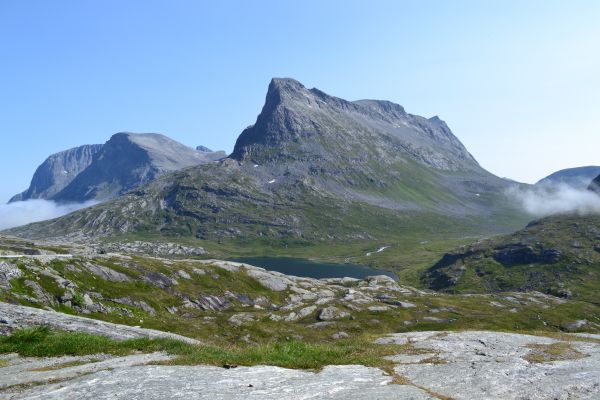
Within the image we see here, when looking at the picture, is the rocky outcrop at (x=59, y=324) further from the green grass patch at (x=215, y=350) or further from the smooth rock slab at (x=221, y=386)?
the smooth rock slab at (x=221, y=386)

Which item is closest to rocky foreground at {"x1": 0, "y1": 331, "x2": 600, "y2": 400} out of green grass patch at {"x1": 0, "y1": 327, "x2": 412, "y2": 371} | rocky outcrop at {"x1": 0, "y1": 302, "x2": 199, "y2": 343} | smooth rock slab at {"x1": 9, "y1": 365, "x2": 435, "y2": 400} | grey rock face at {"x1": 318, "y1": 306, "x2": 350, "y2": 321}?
smooth rock slab at {"x1": 9, "y1": 365, "x2": 435, "y2": 400}

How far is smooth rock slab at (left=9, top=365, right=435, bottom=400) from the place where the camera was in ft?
41.8

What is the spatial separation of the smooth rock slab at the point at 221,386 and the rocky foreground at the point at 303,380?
1.1 inches

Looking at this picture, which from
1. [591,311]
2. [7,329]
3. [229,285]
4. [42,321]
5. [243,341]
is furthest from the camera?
[591,311]

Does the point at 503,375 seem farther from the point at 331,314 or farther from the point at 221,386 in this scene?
the point at 331,314

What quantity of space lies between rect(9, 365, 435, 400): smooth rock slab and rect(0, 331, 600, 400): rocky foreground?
0.03m

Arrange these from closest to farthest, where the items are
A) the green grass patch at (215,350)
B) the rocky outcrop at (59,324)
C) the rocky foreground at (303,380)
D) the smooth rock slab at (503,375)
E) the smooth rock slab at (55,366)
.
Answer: the rocky foreground at (303,380)
the smooth rock slab at (503,375)
the smooth rock slab at (55,366)
the green grass patch at (215,350)
the rocky outcrop at (59,324)

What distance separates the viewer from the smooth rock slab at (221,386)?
Answer: 12.8m

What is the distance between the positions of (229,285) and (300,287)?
2621 cm

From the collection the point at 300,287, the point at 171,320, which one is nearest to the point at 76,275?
the point at 171,320

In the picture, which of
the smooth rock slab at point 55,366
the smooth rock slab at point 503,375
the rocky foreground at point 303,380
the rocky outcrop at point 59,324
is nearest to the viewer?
the rocky foreground at point 303,380

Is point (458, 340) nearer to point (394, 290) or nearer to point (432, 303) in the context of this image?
point (432, 303)

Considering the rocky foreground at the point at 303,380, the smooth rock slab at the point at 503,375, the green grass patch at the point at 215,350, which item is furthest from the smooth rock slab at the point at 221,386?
the smooth rock slab at the point at 503,375

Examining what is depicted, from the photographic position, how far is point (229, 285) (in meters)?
123
